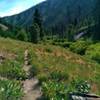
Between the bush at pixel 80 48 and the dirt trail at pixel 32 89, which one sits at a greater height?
the bush at pixel 80 48

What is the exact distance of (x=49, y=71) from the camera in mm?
28125

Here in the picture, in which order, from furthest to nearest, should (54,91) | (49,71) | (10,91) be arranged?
1. (49,71)
2. (54,91)
3. (10,91)

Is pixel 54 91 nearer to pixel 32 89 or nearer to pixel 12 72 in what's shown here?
pixel 32 89

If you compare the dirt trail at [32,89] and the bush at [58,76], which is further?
the bush at [58,76]

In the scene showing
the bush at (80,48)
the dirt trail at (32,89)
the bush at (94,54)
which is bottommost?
the dirt trail at (32,89)

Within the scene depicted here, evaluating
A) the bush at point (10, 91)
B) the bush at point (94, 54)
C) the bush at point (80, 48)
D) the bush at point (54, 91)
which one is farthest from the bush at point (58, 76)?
the bush at point (80, 48)

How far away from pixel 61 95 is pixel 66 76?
19.0 ft

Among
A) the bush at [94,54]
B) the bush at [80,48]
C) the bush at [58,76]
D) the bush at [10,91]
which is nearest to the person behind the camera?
the bush at [10,91]

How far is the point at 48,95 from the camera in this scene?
21203mm

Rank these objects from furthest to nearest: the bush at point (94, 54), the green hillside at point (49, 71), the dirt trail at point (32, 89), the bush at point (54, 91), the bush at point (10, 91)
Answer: the bush at point (94, 54)
the green hillside at point (49, 71)
the dirt trail at point (32, 89)
the bush at point (54, 91)
the bush at point (10, 91)

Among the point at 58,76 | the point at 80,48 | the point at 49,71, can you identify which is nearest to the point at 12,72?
the point at 49,71

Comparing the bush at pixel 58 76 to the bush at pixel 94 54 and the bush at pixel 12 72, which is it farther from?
the bush at pixel 94 54

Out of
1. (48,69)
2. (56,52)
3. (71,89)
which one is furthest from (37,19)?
(71,89)

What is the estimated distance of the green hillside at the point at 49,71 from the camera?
2220 centimetres
